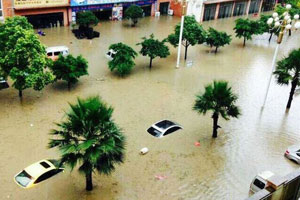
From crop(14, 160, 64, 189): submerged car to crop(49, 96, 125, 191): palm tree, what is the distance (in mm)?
3087

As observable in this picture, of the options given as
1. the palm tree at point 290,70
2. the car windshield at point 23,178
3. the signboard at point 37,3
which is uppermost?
the signboard at point 37,3

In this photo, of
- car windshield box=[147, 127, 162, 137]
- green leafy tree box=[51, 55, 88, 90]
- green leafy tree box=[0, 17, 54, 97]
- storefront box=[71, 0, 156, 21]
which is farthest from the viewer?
storefront box=[71, 0, 156, 21]

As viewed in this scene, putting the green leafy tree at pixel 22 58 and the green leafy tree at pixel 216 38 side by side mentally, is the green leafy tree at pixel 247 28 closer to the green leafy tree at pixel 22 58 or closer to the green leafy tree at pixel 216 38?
the green leafy tree at pixel 216 38

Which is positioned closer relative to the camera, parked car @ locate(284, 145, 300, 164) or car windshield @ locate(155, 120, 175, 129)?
parked car @ locate(284, 145, 300, 164)

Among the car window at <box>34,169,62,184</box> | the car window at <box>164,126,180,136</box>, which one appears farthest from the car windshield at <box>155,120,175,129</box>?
the car window at <box>34,169,62,184</box>

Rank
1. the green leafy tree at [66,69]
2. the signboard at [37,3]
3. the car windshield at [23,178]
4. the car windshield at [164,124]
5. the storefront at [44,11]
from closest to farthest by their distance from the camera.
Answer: the car windshield at [23,178] → the car windshield at [164,124] → the green leafy tree at [66,69] → the signboard at [37,3] → the storefront at [44,11]

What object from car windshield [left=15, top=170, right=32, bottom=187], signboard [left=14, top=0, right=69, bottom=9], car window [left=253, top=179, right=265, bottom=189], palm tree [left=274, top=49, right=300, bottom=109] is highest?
signboard [left=14, top=0, right=69, bottom=9]

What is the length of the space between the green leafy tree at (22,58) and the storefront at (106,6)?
64.9 ft

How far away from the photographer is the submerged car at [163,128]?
21.4 metres

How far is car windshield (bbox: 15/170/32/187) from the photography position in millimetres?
16703

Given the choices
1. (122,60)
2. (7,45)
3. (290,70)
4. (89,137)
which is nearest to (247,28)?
(290,70)

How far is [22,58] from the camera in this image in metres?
22.3

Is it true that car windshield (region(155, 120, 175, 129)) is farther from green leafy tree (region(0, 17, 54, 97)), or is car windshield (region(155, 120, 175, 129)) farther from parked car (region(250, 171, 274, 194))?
green leafy tree (region(0, 17, 54, 97))

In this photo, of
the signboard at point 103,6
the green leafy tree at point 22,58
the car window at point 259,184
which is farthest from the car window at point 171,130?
the signboard at point 103,6
